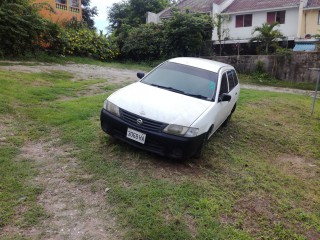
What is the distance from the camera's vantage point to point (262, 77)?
1842 cm

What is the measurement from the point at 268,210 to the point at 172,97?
2.24m

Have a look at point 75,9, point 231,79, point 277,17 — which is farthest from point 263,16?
point 231,79

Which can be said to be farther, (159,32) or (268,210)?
(159,32)

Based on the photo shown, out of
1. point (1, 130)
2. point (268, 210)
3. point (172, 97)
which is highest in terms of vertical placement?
point (172, 97)

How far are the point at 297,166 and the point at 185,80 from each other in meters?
2.56

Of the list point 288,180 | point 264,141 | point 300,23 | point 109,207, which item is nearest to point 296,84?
point 300,23

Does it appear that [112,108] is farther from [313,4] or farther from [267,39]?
[313,4]

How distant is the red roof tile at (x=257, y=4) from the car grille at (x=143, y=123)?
22226 mm

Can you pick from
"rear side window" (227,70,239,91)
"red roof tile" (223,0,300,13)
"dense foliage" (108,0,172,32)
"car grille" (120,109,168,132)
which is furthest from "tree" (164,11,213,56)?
"car grille" (120,109,168,132)

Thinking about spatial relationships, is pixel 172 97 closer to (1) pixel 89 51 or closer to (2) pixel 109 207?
(2) pixel 109 207

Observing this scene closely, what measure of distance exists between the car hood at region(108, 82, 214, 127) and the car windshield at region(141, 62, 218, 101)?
0.72ft

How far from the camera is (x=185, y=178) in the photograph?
4281 millimetres

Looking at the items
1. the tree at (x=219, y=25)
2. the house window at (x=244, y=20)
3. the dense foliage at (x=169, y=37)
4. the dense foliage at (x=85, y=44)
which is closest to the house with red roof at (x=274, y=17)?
the house window at (x=244, y=20)

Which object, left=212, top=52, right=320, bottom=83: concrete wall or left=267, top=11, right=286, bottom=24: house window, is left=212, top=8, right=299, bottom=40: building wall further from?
left=212, top=52, right=320, bottom=83: concrete wall
